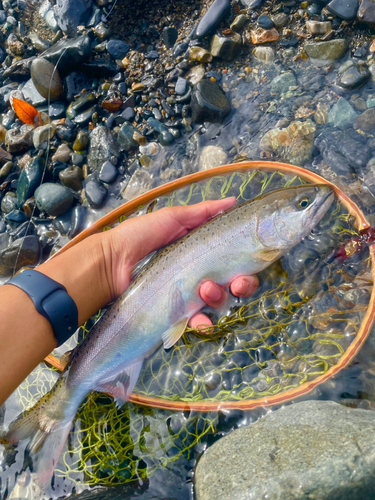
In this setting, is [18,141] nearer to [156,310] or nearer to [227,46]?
[227,46]

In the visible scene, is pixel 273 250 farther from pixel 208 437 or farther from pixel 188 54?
pixel 188 54

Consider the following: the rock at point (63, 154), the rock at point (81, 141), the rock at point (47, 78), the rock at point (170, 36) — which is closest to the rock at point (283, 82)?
the rock at point (170, 36)

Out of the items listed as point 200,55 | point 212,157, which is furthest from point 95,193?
point 200,55

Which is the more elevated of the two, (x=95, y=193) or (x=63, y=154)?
(x=63, y=154)

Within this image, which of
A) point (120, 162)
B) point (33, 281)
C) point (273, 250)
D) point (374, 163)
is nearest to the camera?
point (33, 281)

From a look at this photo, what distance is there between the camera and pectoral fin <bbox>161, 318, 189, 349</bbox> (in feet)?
9.87

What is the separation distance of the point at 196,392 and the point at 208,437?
14.0 inches

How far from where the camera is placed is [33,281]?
110 inches

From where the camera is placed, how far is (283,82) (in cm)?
436

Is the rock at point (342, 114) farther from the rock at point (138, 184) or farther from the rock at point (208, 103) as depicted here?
the rock at point (138, 184)

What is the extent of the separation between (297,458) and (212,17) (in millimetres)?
4961

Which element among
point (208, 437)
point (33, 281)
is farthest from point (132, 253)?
point (208, 437)

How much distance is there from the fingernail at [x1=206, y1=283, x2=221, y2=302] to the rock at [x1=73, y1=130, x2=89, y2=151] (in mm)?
2990

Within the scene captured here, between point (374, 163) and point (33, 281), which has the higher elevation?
point (33, 281)
